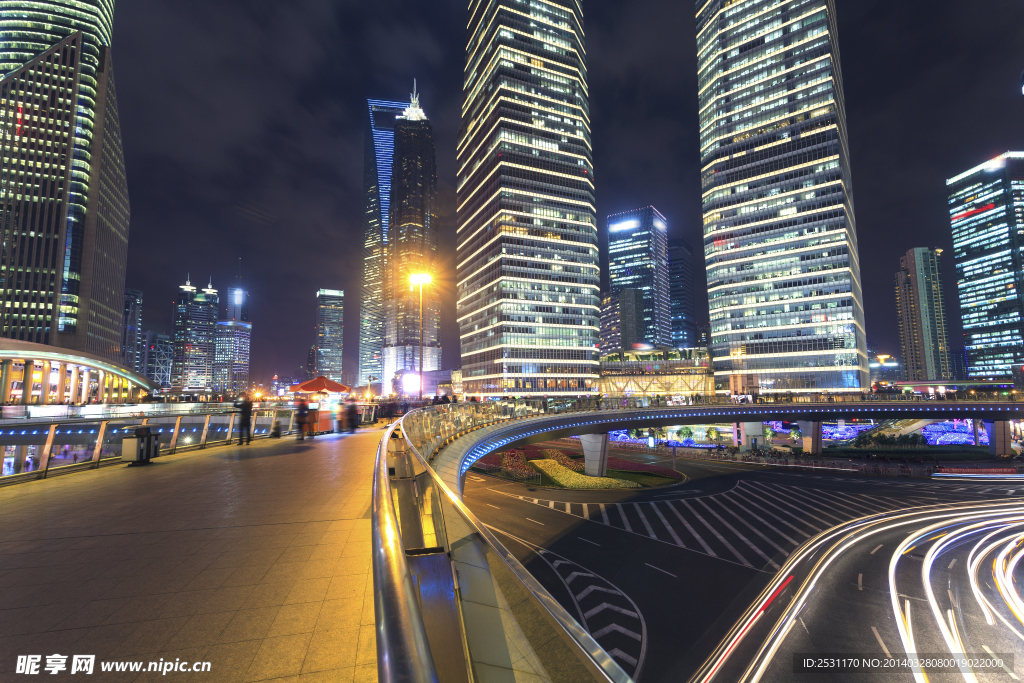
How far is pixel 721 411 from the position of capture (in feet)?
182

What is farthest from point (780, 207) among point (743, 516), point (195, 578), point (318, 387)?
point (195, 578)

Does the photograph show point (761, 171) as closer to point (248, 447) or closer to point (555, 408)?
point (555, 408)

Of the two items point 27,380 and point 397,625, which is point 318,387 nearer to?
point 397,625

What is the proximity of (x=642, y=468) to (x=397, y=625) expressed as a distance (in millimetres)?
58144

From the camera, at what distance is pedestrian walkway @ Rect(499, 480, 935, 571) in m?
27.2

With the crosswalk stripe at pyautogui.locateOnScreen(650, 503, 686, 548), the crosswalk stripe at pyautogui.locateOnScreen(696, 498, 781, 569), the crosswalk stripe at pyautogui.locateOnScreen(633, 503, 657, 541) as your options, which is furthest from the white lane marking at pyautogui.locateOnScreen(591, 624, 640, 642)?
the crosswalk stripe at pyautogui.locateOnScreen(696, 498, 781, 569)

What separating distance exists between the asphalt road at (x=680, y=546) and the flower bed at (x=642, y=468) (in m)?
3.13

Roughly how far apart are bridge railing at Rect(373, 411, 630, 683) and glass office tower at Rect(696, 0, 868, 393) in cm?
13017

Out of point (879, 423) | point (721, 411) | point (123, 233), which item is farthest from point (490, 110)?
point (879, 423)

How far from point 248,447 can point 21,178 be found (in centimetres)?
12943

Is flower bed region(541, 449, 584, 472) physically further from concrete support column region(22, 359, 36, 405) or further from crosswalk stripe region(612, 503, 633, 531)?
concrete support column region(22, 359, 36, 405)

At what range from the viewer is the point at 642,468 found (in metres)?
54.8

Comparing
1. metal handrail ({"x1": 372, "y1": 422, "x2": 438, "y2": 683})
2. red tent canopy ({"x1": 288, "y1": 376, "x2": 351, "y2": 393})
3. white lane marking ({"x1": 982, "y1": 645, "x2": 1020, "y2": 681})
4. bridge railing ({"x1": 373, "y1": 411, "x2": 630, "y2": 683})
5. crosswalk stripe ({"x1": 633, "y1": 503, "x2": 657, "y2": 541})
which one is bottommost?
Result: white lane marking ({"x1": 982, "y1": 645, "x2": 1020, "y2": 681})

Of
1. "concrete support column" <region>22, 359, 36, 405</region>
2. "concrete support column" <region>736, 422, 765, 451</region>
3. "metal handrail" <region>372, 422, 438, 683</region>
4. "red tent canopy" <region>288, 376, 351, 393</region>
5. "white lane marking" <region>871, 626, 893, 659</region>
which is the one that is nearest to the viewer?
"metal handrail" <region>372, 422, 438, 683</region>
